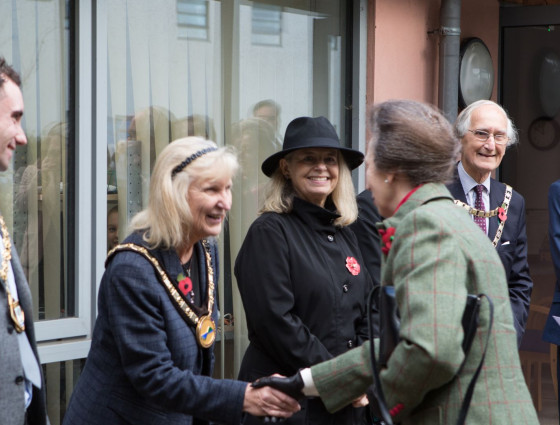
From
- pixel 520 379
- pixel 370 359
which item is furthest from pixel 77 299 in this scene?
pixel 520 379

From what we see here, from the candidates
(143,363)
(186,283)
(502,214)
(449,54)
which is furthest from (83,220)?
(449,54)

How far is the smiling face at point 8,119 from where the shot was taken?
2.72m

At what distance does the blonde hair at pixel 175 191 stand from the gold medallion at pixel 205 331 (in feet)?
0.85

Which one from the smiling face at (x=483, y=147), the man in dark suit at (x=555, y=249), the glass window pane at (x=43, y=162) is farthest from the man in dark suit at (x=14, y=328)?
the man in dark suit at (x=555, y=249)

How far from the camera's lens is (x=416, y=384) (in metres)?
2.51

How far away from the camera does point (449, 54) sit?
6.14 m

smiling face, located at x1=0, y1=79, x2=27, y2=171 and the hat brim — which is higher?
smiling face, located at x1=0, y1=79, x2=27, y2=171

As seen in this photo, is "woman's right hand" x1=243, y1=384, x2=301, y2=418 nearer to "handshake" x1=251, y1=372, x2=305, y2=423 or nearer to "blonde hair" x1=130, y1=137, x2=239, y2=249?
"handshake" x1=251, y1=372, x2=305, y2=423

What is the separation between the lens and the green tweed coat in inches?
96.0

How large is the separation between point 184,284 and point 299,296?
81 centimetres

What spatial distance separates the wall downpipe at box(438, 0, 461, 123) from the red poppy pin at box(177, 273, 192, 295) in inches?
135

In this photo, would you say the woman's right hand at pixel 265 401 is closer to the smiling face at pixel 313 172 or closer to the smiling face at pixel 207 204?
the smiling face at pixel 207 204

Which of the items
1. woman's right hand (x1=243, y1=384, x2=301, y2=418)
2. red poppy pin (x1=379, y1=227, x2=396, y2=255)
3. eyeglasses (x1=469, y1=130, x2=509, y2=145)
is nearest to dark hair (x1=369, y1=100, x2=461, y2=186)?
red poppy pin (x1=379, y1=227, x2=396, y2=255)

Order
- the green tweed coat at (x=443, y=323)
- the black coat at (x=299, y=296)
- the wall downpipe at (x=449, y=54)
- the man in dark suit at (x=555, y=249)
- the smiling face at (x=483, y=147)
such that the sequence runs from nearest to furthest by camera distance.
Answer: the green tweed coat at (x=443, y=323) < the black coat at (x=299, y=296) < the smiling face at (x=483, y=147) < the man in dark suit at (x=555, y=249) < the wall downpipe at (x=449, y=54)
